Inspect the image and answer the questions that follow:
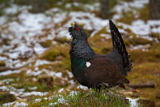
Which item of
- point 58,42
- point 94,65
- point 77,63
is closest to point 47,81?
point 77,63

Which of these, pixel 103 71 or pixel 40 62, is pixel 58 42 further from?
pixel 103 71

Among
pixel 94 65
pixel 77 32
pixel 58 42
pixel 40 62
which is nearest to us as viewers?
pixel 94 65

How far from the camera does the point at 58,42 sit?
10039 millimetres

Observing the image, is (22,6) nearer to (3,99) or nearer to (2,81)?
(2,81)

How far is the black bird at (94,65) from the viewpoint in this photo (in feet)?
11.5

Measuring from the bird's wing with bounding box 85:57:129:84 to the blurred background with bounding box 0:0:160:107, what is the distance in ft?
4.51

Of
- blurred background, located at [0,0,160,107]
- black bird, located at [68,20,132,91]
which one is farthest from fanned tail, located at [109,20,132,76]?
blurred background, located at [0,0,160,107]

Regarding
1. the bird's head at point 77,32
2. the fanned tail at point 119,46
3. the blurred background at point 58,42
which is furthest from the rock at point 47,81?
the fanned tail at point 119,46

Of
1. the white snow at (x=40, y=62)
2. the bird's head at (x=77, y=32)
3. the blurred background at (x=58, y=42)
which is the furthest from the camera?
the white snow at (x=40, y=62)

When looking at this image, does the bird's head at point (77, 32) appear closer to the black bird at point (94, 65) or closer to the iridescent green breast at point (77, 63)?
the black bird at point (94, 65)

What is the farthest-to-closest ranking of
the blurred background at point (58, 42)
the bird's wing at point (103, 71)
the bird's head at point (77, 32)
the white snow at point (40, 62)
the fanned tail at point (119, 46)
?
the white snow at point (40, 62) < the blurred background at point (58, 42) < the bird's head at point (77, 32) < the fanned tail at point (119, 46) < the bird's wing at point (103, 71)

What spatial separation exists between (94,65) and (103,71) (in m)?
0.21

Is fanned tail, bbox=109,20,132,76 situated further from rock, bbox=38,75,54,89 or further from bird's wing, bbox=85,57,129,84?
rock, bbox=38,75,54,89

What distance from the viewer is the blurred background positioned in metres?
5.86
